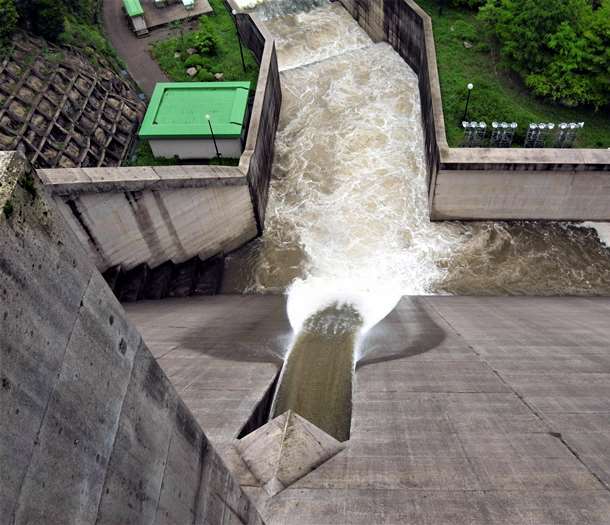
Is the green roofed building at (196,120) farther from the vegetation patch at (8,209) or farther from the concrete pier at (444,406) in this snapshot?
the vegetation patch at (8,209)

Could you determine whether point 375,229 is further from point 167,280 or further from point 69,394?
point 69,394

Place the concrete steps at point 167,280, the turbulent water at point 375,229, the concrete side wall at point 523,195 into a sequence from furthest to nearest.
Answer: the turbulent water at point 375,229 < the concrete side wall at point 523,195 < the concrete steps at point 167,280

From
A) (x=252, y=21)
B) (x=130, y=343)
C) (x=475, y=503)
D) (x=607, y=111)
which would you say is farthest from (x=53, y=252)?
(x=252, y=21)

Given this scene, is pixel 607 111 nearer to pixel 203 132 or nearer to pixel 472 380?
pixel 472 380

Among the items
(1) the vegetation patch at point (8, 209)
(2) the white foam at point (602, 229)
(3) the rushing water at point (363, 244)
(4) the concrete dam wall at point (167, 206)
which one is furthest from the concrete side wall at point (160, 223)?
(2) the white foam at point (602, 229)

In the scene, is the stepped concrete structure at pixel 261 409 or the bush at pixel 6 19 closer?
the stepped concrete structure at pixel 261 409

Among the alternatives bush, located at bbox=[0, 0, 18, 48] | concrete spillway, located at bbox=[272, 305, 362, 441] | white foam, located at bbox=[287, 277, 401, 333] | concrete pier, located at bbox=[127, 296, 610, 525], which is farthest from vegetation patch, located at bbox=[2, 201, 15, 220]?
bush, located at bbox=[0, 0, 18, 48]

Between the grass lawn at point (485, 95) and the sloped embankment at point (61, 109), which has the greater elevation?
the sloped embankment at point (61, 109)

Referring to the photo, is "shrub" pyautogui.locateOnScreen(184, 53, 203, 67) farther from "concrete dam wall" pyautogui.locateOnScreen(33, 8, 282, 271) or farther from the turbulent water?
the turbulent water
